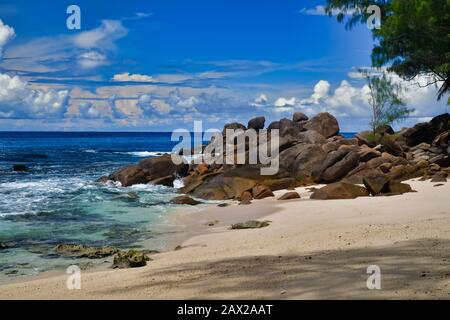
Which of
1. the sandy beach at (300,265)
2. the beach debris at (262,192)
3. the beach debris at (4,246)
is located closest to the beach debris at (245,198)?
the beach debris at (262,192)

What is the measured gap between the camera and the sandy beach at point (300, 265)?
20.4 feet

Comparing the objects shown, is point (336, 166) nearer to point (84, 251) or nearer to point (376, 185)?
point (376, 185)

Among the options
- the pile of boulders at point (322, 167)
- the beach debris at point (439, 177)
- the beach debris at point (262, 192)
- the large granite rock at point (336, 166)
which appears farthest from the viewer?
the large granite rock at point (336, 166)

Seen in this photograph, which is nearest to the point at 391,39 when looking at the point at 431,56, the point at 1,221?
the point at 431,56

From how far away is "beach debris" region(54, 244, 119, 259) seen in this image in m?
11.7

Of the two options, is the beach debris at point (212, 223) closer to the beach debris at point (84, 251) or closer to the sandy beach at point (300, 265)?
the sandy beach at point (300, 265)

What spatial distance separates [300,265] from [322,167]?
18.5 m

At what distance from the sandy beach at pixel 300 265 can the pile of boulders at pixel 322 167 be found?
20.8ft

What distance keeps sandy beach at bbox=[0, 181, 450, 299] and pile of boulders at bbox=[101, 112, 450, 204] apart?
20.8 ft

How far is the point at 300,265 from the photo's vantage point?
25.1 ft

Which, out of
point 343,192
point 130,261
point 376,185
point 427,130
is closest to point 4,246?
point 130,261

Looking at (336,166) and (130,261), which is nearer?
(130,261)

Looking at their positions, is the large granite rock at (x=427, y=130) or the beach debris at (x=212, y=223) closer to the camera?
the beach debris at (x=212, y=223)

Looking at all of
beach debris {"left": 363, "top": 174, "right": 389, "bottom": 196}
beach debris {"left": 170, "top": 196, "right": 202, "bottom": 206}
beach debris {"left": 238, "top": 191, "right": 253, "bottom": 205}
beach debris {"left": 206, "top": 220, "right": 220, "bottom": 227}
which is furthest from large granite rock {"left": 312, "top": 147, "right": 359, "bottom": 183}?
beach debris {"left": 206, "top": 220, "right": 220, "bottom": 227}
